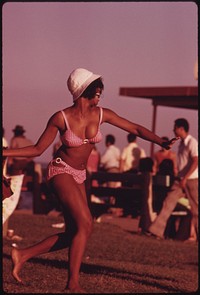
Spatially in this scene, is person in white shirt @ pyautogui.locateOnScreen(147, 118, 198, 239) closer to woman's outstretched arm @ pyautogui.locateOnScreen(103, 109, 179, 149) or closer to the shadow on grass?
the shadow on grass

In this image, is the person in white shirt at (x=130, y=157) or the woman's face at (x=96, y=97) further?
the person in white shirt at (x=130, y=157)

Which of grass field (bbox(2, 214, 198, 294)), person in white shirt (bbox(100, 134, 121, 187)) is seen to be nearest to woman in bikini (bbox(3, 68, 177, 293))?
grass field (bbox(2, 214, 198, 294))

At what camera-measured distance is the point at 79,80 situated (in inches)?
295

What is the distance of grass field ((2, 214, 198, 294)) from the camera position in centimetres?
892

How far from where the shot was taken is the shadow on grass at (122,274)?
958 cm

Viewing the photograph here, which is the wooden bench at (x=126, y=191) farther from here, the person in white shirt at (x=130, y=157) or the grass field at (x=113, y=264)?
the person in white shirt at (x=130, y=157)

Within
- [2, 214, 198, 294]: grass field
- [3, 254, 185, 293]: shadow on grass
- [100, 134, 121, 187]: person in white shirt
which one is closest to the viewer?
[2, 214, 198, 294]: grass field

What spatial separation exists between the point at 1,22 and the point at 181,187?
810cm

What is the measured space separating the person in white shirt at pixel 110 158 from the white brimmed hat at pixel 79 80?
14.4m

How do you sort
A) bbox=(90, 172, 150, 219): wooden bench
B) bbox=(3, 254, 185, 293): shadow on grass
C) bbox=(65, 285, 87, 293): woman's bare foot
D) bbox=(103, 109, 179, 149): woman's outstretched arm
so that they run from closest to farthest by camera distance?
1. bbox=(65, 285, 87, 293): woman's bare foot
2. bbox=(103, 109, 179, 149): woman's outstretched arm
3. bbox=(3, 254, 185, 293): shadow on grass
4. bbox=(90, 172, 150, 219): wooden bench

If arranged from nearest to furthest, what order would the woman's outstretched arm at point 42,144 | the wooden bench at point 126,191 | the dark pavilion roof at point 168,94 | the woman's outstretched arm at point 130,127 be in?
the woman's outstretched arm at point 42,144, the woman's outstretched arm at point 130,127, the wooden bench at point 126,191, the dark pavilion roof at point 168,94

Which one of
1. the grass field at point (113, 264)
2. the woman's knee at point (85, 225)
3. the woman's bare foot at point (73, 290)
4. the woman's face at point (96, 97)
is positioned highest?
the woman's face at point (96, 97)

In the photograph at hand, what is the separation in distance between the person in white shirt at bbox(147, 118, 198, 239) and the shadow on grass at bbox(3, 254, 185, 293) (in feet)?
12.7

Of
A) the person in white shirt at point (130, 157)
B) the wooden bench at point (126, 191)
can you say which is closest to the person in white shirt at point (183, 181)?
the wooden bench at point (126, 191)
